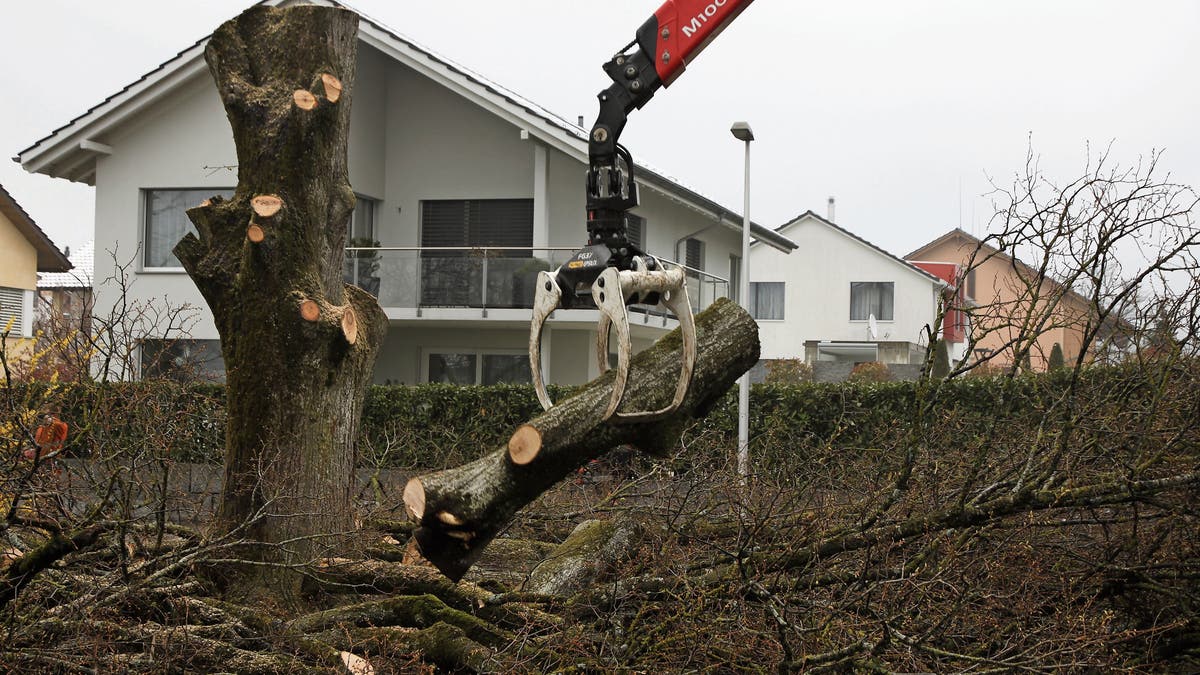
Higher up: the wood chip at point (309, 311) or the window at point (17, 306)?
the window at point (17, 306)

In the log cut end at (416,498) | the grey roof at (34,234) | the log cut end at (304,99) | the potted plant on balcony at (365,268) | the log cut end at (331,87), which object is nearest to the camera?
the log cut end at (416,498)

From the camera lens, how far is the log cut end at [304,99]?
305 inches

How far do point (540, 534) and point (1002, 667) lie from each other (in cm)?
423

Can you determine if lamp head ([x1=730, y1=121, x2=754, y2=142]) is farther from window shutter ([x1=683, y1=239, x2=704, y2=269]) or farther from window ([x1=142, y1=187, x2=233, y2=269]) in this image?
window ([x1=142, y1=187, x2=233, y2=269])

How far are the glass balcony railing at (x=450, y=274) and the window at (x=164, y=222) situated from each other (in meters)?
3.78

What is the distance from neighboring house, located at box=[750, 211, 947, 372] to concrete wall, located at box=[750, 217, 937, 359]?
36mm

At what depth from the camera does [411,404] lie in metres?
17.6

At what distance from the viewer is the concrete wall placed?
45.2 m

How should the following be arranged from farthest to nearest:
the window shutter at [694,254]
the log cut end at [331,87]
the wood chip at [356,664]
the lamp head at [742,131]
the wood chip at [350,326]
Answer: the window shutter at [694,254] → the lamp head at [742,131] → the log cut end at [331,87] → the wood chip at [350,326] → the wood chip at [356,664]

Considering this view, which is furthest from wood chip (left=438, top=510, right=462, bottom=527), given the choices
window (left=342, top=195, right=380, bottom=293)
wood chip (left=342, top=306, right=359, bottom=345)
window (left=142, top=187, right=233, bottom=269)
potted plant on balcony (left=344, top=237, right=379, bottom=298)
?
window (left=142, top=187, right=233, bottom=269)

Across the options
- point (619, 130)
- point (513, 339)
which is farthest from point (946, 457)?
point (513, 339)

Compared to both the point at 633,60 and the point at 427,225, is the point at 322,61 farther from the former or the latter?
the point at 427,225

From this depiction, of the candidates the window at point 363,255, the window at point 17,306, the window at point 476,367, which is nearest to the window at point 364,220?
the window at point 363,255

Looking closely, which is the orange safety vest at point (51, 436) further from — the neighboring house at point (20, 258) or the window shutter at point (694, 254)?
the neighboring house at point (20, 258)
